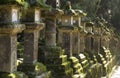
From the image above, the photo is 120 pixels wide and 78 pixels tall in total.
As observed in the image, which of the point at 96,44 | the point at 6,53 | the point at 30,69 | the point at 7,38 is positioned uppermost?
the point at 7,38

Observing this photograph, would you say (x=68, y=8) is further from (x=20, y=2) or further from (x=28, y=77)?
(x=20, y=2)

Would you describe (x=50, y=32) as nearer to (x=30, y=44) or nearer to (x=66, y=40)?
(x=66, y=40)

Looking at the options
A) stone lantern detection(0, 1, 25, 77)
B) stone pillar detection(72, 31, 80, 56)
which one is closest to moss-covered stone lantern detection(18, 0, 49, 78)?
stone lantern detection(0, 1, 25, 77)

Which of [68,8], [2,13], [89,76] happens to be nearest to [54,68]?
[68,8]

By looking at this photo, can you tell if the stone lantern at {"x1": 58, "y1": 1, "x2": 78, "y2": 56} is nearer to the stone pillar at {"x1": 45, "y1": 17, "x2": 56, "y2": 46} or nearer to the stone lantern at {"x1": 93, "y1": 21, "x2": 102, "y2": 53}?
the stone pillar at {"x1": 45, "y1": 17, "x2": 56, "y2": 46}

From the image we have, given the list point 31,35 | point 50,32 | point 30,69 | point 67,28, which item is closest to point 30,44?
point 31,35

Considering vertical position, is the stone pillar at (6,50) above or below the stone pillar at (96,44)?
above

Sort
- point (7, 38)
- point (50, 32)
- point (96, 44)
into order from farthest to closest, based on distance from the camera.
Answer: point (96, 44)
point (50, 32)
point (7, 38)

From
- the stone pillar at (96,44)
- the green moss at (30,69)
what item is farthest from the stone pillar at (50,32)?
the stone pillar at (96,44)

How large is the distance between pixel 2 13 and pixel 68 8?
653 centimetres

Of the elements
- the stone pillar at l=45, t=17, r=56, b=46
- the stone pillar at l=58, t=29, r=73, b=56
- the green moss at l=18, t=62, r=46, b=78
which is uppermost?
the stone pillar at l=45, t=17, r=56, b=46

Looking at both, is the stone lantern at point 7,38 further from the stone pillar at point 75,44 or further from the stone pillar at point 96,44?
the stone pillar at point 96,44

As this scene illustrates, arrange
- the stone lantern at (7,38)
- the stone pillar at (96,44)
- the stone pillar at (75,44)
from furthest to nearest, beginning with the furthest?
the stone pillar at (96,44)
the stone pillar at (75,44)
the stone lantern at (7,38)

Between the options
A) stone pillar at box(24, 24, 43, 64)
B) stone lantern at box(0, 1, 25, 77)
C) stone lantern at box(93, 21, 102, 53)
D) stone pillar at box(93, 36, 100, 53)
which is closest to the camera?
stone lantern at box(0, 1, 25, 77)
